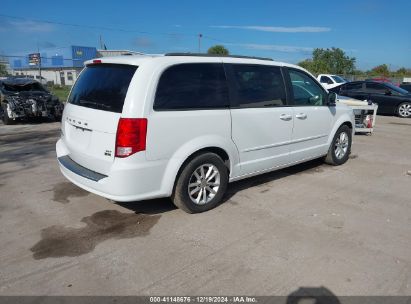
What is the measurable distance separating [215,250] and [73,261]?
132cm

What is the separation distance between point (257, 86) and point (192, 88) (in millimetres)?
1133

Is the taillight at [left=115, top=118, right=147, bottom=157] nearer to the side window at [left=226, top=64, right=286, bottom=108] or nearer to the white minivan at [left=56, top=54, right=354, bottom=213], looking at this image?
the white minivan at [left=56, top=54, right=354, bottom=213]

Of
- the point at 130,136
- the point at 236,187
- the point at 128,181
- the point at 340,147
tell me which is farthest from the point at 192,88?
the point at 340,147

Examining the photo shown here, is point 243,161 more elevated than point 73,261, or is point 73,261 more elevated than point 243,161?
point 243,161

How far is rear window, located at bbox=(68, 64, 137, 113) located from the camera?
12.8 ft

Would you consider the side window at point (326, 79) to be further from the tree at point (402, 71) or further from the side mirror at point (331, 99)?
the tree at point (402, 71)

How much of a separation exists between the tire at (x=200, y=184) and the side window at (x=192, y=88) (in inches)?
25.1

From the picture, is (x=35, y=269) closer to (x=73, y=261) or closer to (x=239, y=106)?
(x=73, y=261)

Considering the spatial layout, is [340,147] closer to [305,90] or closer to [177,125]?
[305,90]

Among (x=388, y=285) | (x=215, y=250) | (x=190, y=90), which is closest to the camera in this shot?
(x=388, y=285)

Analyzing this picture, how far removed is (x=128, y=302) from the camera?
111 inches

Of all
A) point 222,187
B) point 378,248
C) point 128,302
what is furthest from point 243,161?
point 128,302

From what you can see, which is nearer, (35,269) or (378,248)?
(35,269)

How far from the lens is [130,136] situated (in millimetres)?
3715
